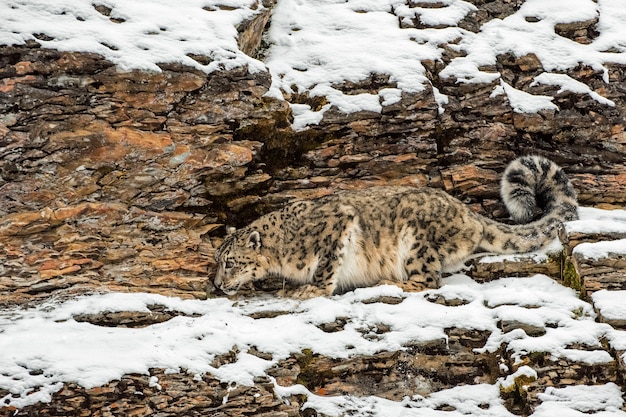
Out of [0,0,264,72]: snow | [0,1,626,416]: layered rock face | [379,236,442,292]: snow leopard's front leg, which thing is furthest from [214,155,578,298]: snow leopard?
[0,0,264,72]: snow

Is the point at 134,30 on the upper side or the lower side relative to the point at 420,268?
upper

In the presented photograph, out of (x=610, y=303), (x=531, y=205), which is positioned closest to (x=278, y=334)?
(x=610, y=303)

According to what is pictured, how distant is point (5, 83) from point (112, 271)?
2852mm

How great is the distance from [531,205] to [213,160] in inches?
181

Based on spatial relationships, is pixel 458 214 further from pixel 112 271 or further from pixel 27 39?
pixel 27 39

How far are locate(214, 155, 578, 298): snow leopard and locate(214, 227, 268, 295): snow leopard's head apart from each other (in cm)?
1

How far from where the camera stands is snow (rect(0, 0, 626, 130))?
35.1ft

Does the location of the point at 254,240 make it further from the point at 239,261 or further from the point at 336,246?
the point at 336,246

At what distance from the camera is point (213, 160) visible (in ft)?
35.2

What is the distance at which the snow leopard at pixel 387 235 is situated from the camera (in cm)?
1004

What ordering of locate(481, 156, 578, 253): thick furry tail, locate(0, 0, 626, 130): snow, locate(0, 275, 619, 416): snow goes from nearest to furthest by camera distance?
locate(0, 275, 619, 416): snow
locate(481, 156, 578, 253): thick furry tail
locate(0, 0, 626, 130): snow

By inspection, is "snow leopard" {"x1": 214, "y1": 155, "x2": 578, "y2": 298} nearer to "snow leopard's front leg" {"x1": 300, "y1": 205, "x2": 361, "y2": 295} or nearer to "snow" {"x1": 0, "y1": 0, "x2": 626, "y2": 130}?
"snow leopard's front leg" {"x1": 300, "y1": 205, "x2": 361, "y2": 295}

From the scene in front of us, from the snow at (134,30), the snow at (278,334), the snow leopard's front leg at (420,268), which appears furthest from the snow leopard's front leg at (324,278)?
the snow at (134,30)

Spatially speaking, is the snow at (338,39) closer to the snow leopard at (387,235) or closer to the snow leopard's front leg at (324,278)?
the snow leopard at (387,235)
